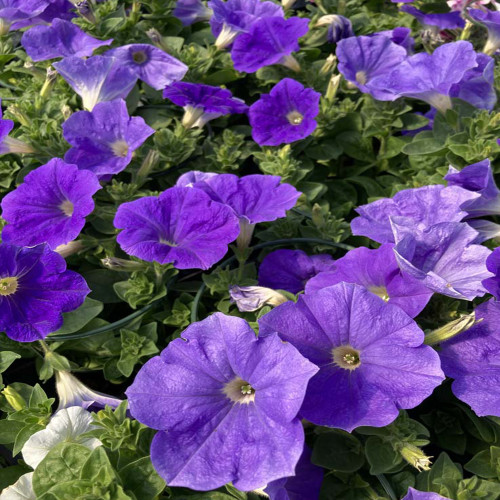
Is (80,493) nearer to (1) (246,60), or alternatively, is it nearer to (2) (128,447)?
(2) (128,447)

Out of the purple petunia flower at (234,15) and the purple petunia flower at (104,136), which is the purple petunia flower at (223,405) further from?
the purple petunia flower at (234,15)

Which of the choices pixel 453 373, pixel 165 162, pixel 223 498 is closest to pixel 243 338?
pixel 223 498

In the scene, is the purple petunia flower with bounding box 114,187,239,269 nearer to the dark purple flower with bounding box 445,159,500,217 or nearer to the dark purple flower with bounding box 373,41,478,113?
the dark purple flower with bounding box 445,159,500,217

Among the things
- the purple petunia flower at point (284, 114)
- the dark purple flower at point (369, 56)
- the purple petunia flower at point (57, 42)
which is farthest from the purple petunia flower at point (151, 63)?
the dark purple flower at point (369, 56)

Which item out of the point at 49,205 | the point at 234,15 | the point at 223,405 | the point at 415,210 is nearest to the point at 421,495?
the point at 223,405

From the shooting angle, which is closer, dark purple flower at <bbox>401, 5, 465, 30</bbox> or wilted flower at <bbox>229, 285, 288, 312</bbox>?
wilted flower at <bbox>229, 285, 288, 312</bbox>

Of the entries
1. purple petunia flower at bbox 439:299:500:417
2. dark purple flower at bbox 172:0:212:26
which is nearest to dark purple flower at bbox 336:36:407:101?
dark purple flower at bbox 172:0:212:26
